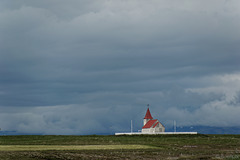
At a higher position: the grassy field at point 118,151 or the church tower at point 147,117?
the church tower at point 147,117

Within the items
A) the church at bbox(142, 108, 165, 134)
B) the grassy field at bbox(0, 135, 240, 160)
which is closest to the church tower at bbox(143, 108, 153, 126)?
the church at bbox(142, 108, 165, 134)

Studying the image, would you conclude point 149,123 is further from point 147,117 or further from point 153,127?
point 147,117

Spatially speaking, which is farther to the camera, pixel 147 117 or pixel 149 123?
pixel 147 117

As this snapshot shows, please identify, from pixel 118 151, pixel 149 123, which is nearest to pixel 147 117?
pixel 149 123

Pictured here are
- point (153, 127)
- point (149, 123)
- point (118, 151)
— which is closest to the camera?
point (118, 151)

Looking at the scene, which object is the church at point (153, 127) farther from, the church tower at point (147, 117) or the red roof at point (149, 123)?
the church tower at point (147, 117)

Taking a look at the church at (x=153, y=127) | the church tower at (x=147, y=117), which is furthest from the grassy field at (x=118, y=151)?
the church tower at (x=147, y=117)

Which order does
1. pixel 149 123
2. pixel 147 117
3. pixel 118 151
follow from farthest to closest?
pixel 147 117
pixel 149 123
pixel 118 151

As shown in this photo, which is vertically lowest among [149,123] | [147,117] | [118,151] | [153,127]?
[118,151]

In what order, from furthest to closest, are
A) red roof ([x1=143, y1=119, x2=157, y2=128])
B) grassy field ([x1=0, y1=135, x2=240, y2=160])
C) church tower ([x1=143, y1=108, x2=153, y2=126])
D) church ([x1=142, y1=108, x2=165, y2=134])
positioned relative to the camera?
church tower ([x1=143, y1=108, x2=153, y2=126]) → red roof ([x1=143, y1=119, x2=157, y2=128]) → church ([x1=142, y1=108, x2=165, y2=134]) → grassy field ([x1=0, y1=135, x2=240, y2=160])

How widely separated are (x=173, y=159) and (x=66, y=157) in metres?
15.7

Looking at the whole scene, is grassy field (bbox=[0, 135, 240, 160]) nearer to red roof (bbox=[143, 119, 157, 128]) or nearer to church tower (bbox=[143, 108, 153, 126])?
red roof (bbox=[143, 119, 157, 128])

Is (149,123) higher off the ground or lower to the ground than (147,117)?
lower

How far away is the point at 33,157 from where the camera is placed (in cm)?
5156
